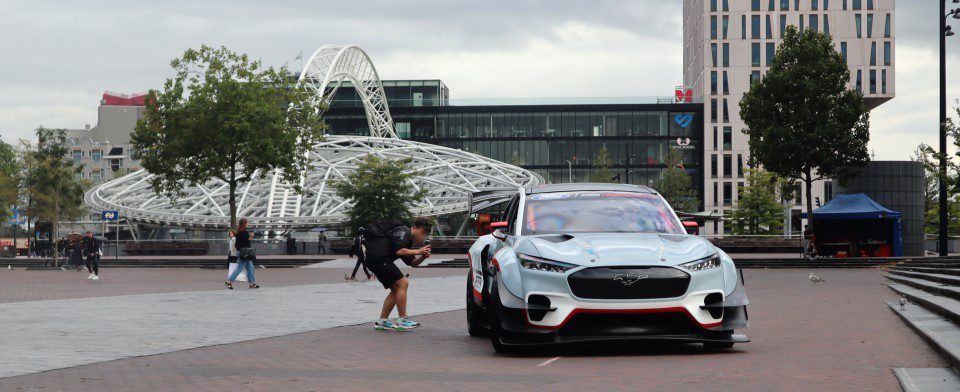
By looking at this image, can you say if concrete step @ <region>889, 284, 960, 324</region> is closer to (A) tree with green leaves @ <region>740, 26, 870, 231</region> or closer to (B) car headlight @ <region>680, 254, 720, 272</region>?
(B) car headlight @ <region>680, 254, 720, 272</region>

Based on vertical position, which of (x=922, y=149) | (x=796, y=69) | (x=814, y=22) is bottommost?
(x=922, y=149)

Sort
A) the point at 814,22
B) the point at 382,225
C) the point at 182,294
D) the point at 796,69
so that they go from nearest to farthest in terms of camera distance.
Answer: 1. the point at 382,225
2. the point at 182,294
3. the point at 796,69
4. the point at 814,22

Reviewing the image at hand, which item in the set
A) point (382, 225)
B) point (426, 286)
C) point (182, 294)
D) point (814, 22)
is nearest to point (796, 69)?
point (426, 286)

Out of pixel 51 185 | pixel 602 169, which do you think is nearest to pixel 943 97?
pixel 51 185

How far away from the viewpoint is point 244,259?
83.9ft

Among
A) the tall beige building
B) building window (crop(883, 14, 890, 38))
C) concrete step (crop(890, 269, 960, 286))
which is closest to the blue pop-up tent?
concrete step (crop(890, 269, 960, 286))

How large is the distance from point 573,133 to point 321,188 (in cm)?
4698

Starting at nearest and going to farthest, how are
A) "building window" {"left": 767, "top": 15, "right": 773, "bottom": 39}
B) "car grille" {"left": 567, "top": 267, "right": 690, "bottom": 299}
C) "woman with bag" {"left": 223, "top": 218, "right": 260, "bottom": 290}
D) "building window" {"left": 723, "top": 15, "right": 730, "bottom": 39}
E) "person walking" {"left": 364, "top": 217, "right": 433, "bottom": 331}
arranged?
"car grille" {"left": 567, "top": 267, "right": 690, "bottom": 299}
"person walking" {"left": 364, "top": 217, "right": 433, "bottom": 331}
"woman with bag" {"left": 223, "top": 218, "right": 260, "bottom": 290}
"building window" {"left": 767, "top": 15, "right": 773, "bottom": 39}
"building window" {"left": 723, "top": 15, "right": 730, "bottom": 39}

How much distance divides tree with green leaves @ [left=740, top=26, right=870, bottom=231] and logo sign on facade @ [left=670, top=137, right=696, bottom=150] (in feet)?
215

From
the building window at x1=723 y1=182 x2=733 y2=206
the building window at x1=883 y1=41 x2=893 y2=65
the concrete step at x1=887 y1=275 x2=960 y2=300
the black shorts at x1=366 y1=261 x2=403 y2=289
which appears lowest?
the concrete step at x1=887 y1=275 x2=960 y2=300

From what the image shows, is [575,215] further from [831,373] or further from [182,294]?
[182,294]

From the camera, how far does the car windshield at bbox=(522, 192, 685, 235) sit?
11070mm

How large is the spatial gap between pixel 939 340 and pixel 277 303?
1203cm

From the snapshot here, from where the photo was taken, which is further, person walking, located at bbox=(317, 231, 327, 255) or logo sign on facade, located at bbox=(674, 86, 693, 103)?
logo sign on facade, located at bbox=(674, 86, 693, 103)
